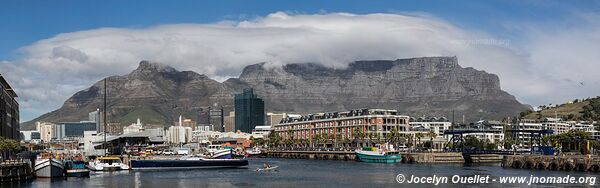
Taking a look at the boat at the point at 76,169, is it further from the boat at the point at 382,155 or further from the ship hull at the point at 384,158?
the boat at the point at 382,155

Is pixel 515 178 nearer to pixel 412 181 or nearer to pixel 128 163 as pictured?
pixel 412 181

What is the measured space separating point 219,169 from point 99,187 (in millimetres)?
52842

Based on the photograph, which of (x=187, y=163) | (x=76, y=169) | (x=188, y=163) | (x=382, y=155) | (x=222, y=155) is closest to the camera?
(x=76, y=169)

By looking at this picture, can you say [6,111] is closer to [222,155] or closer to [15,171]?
[222,155]

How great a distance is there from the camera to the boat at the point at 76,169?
117 m

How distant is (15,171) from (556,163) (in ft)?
284

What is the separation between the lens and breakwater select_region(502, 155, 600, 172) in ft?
393

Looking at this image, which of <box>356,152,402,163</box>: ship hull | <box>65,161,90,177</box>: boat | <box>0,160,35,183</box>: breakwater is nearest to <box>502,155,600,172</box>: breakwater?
<box>356,152,402,163</box>: ship hull

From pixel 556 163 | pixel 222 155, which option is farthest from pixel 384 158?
pixel 556 163

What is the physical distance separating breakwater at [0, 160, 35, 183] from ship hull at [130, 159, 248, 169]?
37435 millimetres

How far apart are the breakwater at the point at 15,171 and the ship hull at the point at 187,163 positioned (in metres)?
37.4

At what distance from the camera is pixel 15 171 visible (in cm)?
10062

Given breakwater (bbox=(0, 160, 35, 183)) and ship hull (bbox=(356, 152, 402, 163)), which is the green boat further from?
breakwater (bbox=(0, 160, 35, 183))

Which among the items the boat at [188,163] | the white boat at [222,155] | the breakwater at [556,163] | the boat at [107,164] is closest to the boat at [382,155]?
the breakwater at [556,163]
